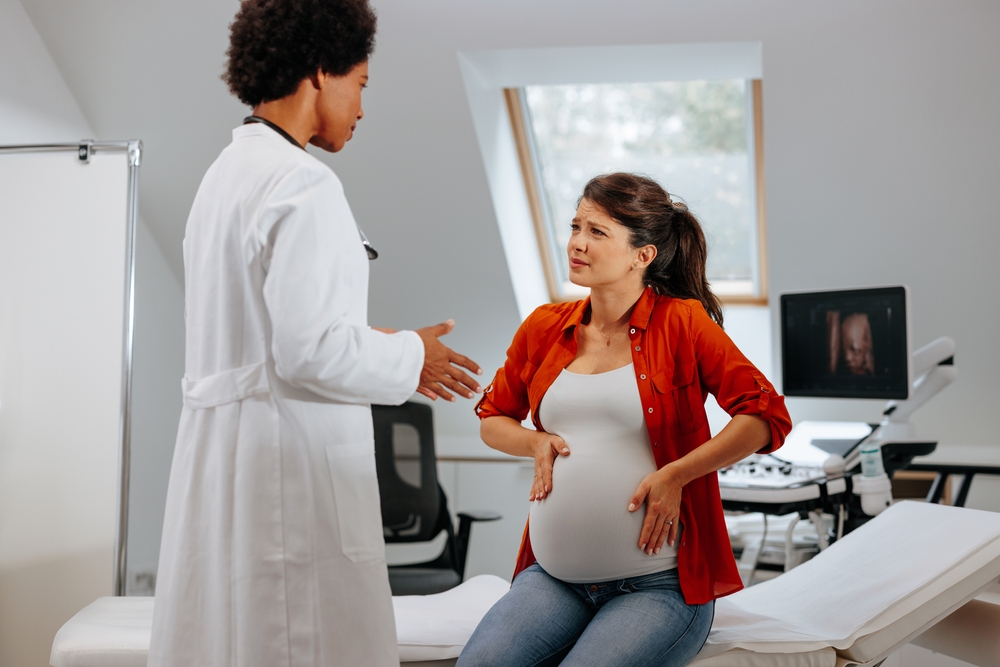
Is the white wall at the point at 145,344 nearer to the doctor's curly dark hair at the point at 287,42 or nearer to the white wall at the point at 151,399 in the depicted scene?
the white wall at the point at 151,399

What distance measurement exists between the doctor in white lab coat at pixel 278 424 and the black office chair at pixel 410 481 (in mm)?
1890

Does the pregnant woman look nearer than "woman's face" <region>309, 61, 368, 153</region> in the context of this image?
No

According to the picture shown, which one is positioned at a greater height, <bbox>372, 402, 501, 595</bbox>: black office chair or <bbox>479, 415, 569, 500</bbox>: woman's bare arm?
<bbox>479, 415, 569, 500</bbox>: woman's bare arm

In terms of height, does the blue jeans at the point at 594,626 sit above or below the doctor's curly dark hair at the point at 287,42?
below

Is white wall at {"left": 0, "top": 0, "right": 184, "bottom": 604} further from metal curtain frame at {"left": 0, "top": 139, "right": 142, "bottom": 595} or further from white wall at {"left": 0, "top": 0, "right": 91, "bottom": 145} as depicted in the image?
metal curtain frame at {"left": 0, "top": 139, "right": 142, "bottom": 595}

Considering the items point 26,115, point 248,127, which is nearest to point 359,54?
point 248,127

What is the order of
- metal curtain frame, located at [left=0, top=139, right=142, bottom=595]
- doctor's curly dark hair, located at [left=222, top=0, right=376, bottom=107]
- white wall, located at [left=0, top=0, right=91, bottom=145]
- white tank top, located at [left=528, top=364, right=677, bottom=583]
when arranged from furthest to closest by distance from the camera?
white wall, located at [left=0, top=0, right=91, bottom=145], metal curtain frame, located at [left=0, top=139, right=142, bottom=595], white tank top, located at [left=528, top=364, right=677, bottom=583], doctor's curly dark hair, located at [left=222, top=0, right=376, bottom=107]

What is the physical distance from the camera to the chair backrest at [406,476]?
2.99 m

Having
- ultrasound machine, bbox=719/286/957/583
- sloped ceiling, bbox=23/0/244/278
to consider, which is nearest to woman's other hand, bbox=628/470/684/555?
ultrasound machine, bbox=719/286/957/583

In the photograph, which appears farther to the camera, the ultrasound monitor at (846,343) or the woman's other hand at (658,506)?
the ultrasound monitor at (846,343)

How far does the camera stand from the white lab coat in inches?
38.2

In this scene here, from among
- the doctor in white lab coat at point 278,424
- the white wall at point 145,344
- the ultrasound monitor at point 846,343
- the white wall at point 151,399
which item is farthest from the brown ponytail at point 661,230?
the white wall at point 151,399

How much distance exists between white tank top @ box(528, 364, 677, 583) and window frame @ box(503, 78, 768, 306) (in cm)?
187

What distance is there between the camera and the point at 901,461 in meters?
2.54
